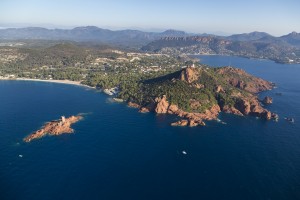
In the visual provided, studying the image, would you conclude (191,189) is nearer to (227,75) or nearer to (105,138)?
(105,138)

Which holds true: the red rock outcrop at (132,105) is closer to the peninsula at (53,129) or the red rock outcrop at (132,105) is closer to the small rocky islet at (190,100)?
the small rocky islet at (190,100)

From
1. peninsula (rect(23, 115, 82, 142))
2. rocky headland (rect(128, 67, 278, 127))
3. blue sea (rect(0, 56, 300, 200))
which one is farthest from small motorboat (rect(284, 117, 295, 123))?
peninsula (rect(23, 115, 82, 142))

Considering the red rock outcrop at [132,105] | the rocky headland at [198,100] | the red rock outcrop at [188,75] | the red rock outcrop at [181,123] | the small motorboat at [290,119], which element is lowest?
the red rock outcrop at [132,105]

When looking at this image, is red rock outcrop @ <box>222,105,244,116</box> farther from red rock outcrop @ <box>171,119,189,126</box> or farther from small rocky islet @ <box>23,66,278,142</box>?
red rock outcrop @ <box>171,119,189,126</box>

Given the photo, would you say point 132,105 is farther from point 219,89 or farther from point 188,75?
point 219,89

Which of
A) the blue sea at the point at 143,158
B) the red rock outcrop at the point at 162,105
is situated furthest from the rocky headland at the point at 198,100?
the blue sea at the point at 143,158

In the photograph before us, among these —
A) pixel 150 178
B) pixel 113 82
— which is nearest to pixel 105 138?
pixel 150 178

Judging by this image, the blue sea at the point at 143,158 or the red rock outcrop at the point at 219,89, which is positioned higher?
the red rock outcrop at the point at 219,89

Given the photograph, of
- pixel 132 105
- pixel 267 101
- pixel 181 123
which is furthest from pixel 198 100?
pixel 267 101
